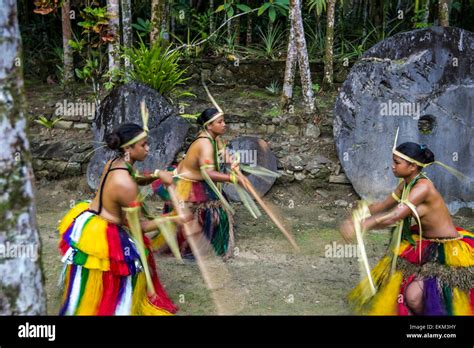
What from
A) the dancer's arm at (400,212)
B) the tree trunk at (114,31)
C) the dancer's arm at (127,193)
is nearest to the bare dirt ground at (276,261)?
the dancer's arm at (400,212)

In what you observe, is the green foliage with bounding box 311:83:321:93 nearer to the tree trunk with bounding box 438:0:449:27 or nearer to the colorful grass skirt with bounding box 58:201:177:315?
the tree trunk with bounding box 438:0:449:27

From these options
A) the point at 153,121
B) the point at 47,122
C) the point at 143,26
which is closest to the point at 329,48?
the point at 153,121

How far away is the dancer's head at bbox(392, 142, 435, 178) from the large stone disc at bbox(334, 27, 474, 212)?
2.78 metres

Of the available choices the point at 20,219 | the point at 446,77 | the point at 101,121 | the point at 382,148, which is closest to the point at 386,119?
the point at 382,148

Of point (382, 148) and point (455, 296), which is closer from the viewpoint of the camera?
point (455, 296)

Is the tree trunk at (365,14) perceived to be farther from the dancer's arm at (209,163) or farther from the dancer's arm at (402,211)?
the dancer's arm at (402,211)

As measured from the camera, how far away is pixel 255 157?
7.28 metres

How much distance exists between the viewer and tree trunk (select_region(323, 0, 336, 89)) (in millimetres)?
7945

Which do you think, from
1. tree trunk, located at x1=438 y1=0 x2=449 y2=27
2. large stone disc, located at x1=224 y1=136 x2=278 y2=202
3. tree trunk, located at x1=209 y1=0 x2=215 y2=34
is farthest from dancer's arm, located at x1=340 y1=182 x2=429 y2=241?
tree trunk, located at x1=209 y1=0 x2=215 y2=34

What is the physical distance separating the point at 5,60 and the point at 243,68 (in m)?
6.21

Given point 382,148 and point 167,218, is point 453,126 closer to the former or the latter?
point 382,148

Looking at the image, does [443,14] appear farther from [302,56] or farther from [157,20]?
[157,20]

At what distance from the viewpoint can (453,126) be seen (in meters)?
6.80
